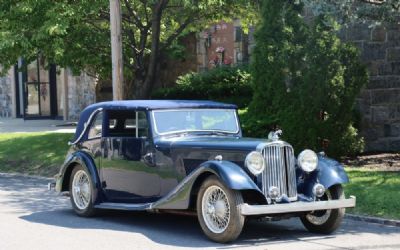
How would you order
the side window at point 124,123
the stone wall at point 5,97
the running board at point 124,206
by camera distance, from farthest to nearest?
the stone wall at point 5,97 < the side window at point 124,123 < the running board at point 124,206

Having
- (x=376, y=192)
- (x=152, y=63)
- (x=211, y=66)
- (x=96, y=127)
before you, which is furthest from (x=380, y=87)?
(x=211, y=66)

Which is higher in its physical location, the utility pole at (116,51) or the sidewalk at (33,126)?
the utility pole at (116,51)

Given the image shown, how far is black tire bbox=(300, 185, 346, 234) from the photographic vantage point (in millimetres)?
9047

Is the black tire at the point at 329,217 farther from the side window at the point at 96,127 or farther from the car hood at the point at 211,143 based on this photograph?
the side window at the point at 96,127

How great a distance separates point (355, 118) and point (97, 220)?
7.93 metres

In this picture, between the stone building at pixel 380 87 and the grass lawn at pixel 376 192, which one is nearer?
the grass lawn at pixel 376 192

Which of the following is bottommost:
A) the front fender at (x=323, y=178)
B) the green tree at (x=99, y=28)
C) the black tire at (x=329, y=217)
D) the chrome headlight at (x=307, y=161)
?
the black tire at (x=329, y=217)

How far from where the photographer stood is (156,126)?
982 centimetres

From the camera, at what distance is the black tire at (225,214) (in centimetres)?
823

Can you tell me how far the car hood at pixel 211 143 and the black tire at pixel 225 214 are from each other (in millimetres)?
532

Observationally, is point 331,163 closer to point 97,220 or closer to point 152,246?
point 152,246

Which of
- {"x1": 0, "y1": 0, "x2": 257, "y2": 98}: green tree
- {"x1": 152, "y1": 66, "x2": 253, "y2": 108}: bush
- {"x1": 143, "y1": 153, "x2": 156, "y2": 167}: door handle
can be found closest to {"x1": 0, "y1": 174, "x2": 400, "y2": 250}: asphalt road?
{"x1": 143, "y1": 153, "x2": 156, "y2": 167}: door handle

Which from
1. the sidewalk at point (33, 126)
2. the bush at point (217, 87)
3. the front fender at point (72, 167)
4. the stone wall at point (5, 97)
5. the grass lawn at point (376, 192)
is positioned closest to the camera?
the front fender at point (72, 167)

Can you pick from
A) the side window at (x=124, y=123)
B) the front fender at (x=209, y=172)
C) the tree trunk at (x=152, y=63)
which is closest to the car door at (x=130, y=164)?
the side window at (x=124, y=123)
